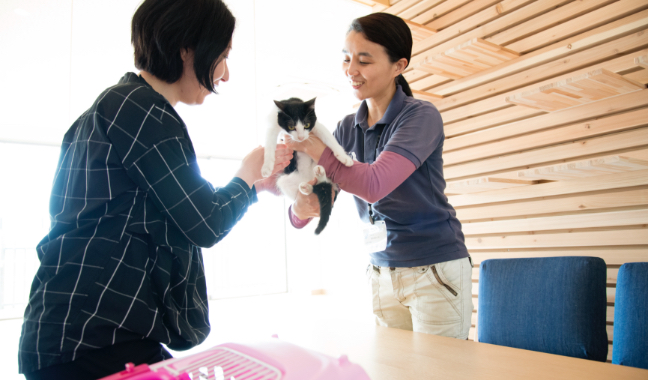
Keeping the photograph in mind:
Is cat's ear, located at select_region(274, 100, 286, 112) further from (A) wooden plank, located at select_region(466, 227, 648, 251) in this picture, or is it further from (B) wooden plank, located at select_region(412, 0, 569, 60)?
(A) wooden plank, located at select_region(466, 227, 648, 251)

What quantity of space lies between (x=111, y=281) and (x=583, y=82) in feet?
6.48

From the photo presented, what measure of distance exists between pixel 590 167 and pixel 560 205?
669 mm

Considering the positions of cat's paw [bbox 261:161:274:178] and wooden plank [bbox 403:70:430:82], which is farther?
wooden plank [bbox 403:70:430:82]

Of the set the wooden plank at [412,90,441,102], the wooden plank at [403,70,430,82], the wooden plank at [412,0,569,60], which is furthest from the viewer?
the wooden plank at [403,70,430,82]

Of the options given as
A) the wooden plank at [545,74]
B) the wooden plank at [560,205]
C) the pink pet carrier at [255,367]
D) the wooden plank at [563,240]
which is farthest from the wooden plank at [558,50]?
the pink pet carrier at [255,367]

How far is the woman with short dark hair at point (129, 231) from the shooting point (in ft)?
2.41

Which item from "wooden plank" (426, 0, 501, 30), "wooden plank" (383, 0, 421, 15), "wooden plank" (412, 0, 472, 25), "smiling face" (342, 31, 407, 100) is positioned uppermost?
"wooden plank" (383, 0, 421, 15)

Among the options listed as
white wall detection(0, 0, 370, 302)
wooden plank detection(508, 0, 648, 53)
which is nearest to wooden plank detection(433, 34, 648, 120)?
wooden plank detection(508, 0, 648, 53)

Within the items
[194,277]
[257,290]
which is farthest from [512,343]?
[257,290]

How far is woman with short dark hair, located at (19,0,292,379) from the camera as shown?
736 millimetres

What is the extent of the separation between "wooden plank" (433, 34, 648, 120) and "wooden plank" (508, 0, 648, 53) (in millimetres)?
130

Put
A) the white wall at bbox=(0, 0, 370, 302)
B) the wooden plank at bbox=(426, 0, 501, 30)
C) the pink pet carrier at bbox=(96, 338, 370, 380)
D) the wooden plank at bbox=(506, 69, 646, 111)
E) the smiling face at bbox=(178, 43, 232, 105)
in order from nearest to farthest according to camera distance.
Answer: the pink pet carrier at bbox=(96, 338, 370, 380)
the smiling face at bbox=(178, 43, 232, 105)
the wooden plank at bbox=(506, 69, 646, 111)
the wooden plank at bbox=(426, 0, 501, 30)
the white wall at bbox=(0, 0, 370, 302)

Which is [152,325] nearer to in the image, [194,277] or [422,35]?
[194,277]

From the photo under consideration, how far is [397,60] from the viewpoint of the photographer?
147 centimetres
